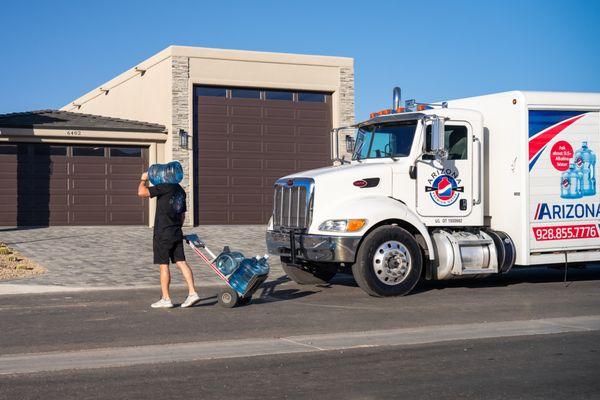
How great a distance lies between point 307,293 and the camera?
42.0 ft

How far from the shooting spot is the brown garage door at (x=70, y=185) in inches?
941

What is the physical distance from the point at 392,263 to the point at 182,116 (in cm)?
1433

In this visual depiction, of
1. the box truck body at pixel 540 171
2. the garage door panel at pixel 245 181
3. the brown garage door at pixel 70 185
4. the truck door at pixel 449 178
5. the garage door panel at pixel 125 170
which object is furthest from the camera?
the garage door panel at pixel 245 181

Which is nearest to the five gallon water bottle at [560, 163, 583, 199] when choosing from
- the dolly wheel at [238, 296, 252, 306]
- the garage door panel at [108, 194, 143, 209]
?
the dolly wheel at [238, 296, 252, 306]

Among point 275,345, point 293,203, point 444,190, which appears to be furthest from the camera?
point 444,190

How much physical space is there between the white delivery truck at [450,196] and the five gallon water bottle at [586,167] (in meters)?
0.02

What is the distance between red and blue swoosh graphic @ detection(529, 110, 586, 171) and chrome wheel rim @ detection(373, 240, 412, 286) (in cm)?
286

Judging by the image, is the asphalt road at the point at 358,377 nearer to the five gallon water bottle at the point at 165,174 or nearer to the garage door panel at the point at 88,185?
the five gallon water bottle at the point at 165,174

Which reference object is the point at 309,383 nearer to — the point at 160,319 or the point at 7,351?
the point at 7,351

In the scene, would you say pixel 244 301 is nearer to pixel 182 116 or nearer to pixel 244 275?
pixel 244 275

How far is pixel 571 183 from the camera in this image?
44.9ft

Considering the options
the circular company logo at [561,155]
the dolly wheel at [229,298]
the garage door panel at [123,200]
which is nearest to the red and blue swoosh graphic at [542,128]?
the circular company logo at [561,155]

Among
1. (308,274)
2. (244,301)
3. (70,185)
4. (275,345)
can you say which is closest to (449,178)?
(308,274)

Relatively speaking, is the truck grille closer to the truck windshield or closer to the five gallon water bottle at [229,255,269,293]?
the truck windshield
